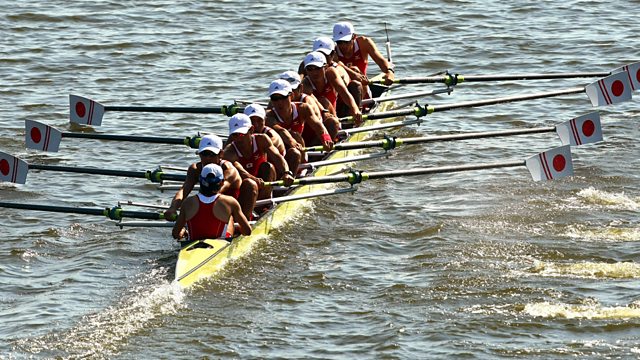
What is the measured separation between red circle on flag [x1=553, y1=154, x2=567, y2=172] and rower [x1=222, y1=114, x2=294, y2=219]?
3.57 metres

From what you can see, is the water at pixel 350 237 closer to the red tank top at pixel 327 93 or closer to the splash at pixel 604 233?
the splash at pixel 604 233

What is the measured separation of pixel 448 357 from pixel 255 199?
3.81 meters

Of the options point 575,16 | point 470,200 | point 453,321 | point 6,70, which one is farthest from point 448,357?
point 575,16

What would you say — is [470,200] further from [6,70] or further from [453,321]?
[6,70]

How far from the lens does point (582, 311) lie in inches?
527

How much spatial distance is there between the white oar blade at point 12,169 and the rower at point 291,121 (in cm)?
340

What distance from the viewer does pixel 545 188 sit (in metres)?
18.5

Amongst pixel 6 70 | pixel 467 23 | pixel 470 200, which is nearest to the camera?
pixel 470 200

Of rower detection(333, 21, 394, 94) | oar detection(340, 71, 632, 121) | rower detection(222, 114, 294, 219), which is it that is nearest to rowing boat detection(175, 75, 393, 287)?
rower detection(222, 114, 294, 219)

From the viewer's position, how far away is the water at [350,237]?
1301 centimetres

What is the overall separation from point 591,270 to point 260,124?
462cm

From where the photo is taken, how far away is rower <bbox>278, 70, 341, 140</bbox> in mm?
17797

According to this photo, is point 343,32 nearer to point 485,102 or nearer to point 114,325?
point 485,102


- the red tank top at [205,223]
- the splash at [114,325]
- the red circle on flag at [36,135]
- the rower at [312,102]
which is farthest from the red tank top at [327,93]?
the splash at [114,325]
